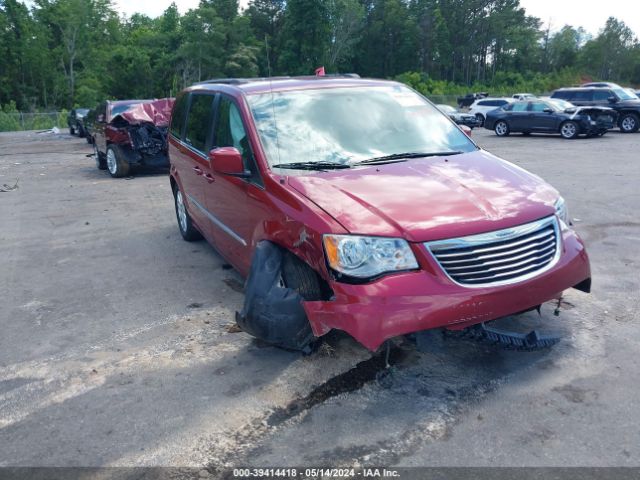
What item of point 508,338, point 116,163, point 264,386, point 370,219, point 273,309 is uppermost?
point 370,219

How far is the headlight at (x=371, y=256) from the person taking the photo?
3.32 metres

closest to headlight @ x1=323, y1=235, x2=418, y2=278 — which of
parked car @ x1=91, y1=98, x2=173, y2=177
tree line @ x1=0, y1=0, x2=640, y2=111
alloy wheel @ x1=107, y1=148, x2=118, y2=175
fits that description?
parked car @ x1=91, y1=98, x2=173, y2=177

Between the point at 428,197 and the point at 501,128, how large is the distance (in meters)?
Result: 22.1

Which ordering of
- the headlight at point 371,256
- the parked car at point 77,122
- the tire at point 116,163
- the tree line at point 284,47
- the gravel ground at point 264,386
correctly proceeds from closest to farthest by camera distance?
the gravel ground at point 264,386
the headlight at point 371,256
the tire at point 116,163
the parked car at point 77,122
the tree line at point 284,47

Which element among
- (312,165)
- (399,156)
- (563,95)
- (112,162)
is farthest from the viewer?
(563,95)

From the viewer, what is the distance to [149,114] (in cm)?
1343

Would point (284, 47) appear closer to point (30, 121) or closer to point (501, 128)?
point (30, 121)

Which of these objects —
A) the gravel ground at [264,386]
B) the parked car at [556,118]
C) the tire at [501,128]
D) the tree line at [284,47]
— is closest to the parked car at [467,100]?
the tree line at [284,47]

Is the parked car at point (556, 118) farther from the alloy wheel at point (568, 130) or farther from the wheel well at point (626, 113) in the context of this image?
the wheel well at point (626, 113)

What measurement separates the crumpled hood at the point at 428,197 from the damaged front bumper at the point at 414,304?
0.27m

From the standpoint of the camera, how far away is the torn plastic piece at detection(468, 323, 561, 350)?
3.47 m

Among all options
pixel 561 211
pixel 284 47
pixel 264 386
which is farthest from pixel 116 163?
pixel 284 47

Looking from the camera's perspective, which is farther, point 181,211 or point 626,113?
point 626,113

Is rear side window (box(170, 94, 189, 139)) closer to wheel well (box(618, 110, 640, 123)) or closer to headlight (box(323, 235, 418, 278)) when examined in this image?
headlight (box(323, 235, 418, 278))
